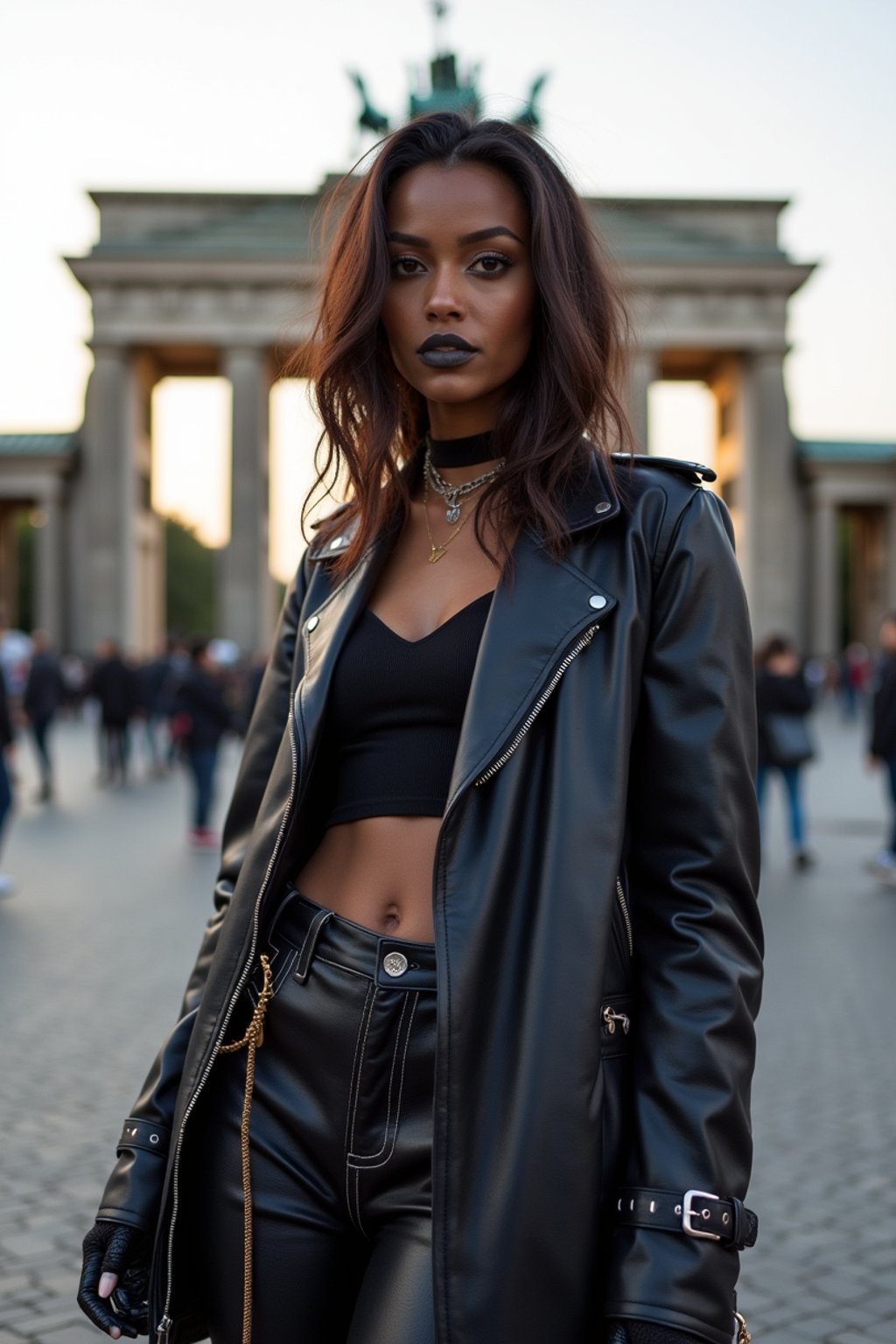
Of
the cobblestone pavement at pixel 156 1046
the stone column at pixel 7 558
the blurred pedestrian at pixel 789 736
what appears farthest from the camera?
the stone column at pixel 7 558

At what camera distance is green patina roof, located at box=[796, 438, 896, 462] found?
51562 mm

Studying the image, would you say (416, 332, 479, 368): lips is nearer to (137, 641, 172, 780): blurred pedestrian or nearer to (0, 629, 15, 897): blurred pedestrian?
(0, 629, 15, 897): blurred pedestrian

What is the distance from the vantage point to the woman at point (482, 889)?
66.1 inches

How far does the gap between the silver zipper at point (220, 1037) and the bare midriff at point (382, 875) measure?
78 mm

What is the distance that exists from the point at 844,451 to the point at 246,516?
20.6 m

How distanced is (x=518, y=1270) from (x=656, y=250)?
48.1m

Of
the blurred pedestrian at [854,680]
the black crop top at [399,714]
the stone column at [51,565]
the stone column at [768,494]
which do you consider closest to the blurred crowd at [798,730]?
the black crop top at [399,714]

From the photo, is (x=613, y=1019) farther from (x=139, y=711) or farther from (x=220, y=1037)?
(x=139, y=711)

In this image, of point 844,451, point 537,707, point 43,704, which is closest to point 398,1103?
point 537,707

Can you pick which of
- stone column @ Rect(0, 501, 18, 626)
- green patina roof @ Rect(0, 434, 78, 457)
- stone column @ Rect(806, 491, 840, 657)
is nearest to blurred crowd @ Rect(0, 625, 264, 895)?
green patina roof @ Rect(0, 434, 78, 457)

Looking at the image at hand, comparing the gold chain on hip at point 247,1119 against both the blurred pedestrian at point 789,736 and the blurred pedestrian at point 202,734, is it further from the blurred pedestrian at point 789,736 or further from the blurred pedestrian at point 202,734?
the blurred pedestrian at point 202,734

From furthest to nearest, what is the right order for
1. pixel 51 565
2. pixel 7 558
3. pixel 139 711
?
pixel 7 558, pixel 51 565, pixel 139 711

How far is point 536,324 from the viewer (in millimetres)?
2092

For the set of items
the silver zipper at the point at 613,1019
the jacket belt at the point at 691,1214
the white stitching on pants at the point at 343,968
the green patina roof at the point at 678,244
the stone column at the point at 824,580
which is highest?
the green patina roof at the point at 678,244
